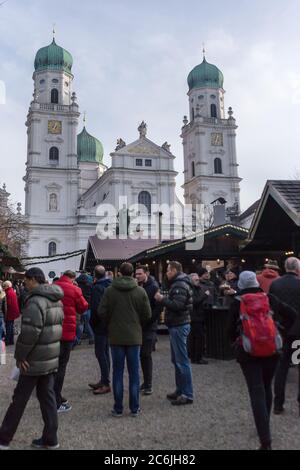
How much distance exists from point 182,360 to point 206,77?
63789 millimetres

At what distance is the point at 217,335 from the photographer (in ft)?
30.4

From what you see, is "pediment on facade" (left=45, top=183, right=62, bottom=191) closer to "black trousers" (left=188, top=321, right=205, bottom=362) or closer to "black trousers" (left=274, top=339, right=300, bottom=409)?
"black trousers" (left=188, top=321, right=205, bottom=362)

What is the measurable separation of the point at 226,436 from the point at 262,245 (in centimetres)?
734

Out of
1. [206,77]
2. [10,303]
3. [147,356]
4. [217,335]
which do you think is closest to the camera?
[147,356]

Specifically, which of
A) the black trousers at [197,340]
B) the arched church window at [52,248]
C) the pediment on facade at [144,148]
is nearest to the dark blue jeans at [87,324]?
the black trousers at [197,340]

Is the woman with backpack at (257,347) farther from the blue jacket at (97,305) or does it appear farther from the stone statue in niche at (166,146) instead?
the stone statue in niche at (166,146)

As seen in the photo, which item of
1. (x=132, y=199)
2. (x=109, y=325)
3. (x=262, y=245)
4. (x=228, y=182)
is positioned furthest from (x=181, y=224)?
(x=109, y=325)

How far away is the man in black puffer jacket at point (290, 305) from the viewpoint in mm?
5438

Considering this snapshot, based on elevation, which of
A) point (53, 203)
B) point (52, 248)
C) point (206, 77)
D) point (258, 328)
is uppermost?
point (206, 77)

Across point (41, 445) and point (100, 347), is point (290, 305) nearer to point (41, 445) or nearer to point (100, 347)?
point (100, 347)

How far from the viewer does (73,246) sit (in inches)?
2096

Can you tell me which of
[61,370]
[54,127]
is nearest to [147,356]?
[61,370]

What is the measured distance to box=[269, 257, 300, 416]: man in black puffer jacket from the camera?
5.44 m

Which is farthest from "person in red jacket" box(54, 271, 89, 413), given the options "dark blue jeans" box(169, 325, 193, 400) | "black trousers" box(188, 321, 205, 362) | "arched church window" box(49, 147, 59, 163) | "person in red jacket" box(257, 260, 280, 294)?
"arched church window" box(49, 147, 59, 163)
